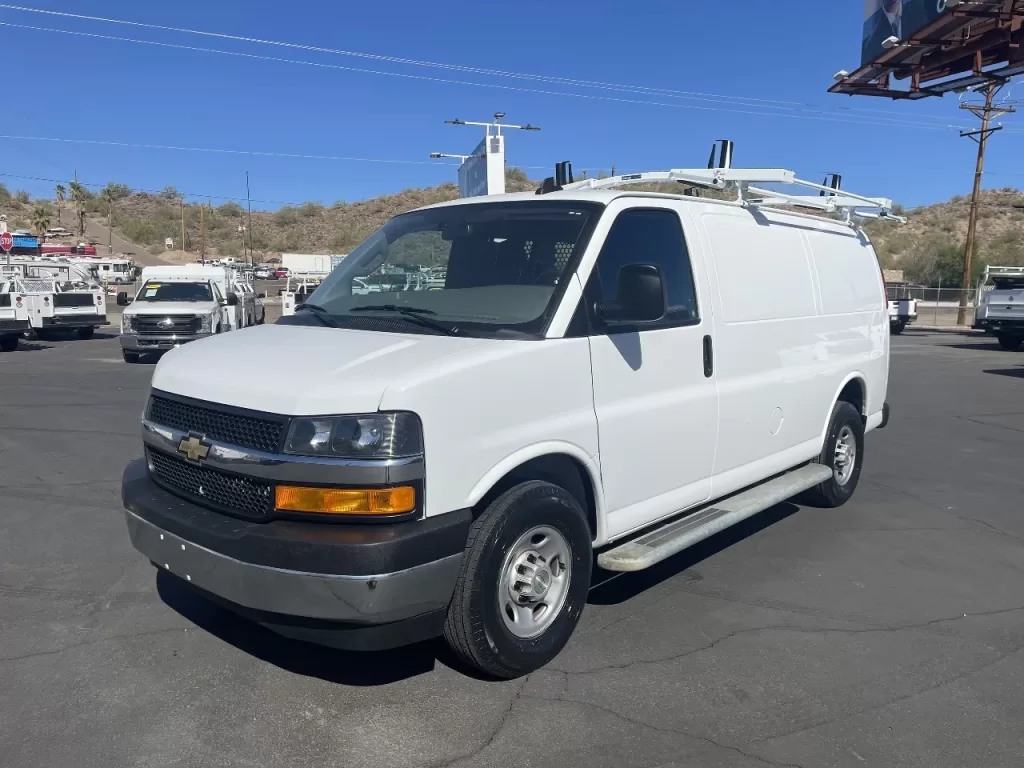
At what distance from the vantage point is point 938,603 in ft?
15.9

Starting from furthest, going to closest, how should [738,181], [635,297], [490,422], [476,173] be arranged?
[476,173] → [738,181] → [635,297] → [490,422]

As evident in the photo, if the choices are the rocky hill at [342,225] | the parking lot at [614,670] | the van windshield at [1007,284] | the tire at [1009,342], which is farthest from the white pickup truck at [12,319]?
the rocky hill at [342,225]

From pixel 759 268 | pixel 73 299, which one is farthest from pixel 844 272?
pixel 73 299

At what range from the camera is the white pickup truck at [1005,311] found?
874 inches

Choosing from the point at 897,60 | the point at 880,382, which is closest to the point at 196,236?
the point at 897,60

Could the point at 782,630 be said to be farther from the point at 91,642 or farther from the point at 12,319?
the point at 12,319

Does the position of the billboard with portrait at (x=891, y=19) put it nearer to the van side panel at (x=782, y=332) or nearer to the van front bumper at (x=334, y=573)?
the van side panel at (x=782, y=332)

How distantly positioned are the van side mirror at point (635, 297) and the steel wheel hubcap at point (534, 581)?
3.60 ft

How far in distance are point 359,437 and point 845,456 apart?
483 centimetres

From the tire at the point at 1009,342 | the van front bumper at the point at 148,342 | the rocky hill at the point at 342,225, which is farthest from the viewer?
the rocky hill at the point at 342,225

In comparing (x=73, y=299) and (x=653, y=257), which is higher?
(x=653, y=257)

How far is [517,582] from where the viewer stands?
3.79m

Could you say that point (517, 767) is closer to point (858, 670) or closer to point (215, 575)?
point (215, 575)

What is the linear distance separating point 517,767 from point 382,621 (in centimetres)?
74
